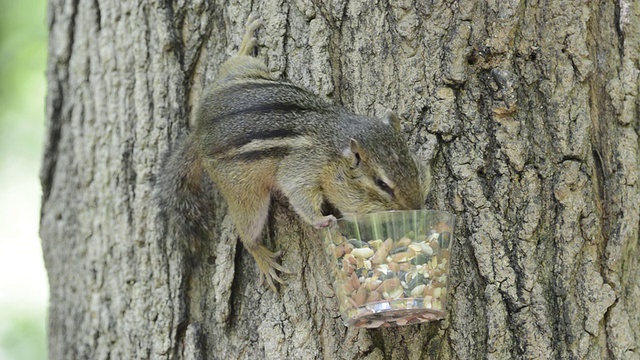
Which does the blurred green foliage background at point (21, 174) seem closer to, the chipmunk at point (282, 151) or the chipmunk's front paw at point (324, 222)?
the chipmunk at point (282, 151)

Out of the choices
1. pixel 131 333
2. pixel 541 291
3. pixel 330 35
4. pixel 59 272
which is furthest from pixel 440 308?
pixel 59 272

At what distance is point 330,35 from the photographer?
2.86 metres

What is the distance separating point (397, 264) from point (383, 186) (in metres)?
0.41

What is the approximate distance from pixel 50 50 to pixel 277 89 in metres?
1.50

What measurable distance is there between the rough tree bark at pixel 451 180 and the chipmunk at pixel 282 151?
114 mm

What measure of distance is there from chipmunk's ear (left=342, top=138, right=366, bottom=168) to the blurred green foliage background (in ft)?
14.9

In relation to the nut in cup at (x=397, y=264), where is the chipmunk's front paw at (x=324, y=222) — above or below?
above

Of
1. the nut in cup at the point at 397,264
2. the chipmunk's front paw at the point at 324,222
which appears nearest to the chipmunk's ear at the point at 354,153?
the chipmunk's front paw at the point at 324,222

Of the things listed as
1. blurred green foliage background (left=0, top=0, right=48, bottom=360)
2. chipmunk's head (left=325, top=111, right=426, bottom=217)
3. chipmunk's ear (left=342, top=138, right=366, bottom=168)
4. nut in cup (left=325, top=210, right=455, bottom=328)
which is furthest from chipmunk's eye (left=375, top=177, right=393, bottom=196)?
blurred green foliage background (left=0, top=0, right=48, bottom=360)

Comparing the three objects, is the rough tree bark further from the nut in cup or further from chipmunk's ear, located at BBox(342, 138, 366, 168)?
the nut in cup

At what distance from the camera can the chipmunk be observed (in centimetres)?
265

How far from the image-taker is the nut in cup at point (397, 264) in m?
2.26

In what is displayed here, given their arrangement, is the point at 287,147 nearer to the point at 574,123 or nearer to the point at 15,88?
the point at 574,123

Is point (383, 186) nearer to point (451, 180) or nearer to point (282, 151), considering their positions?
point (451, 180)
